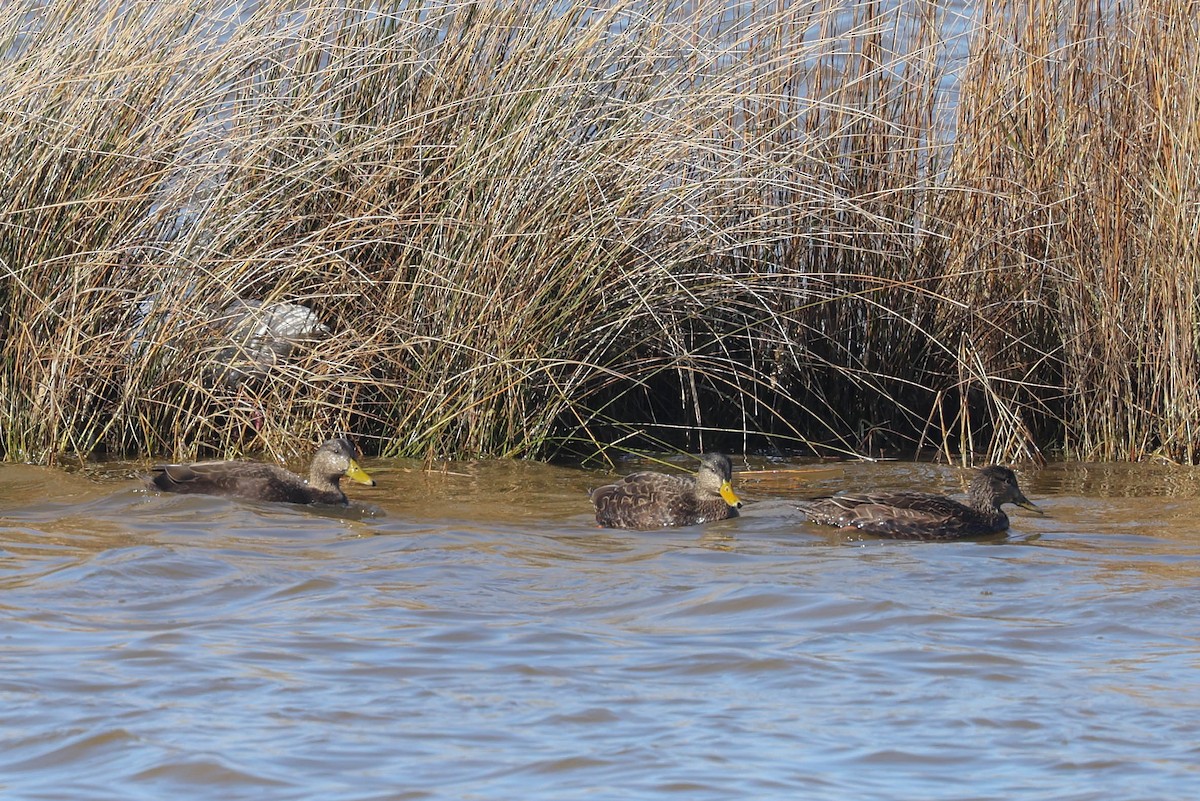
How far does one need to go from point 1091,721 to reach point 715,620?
1.44m

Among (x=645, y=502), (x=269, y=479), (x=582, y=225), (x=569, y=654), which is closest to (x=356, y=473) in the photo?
(x=269, y=479)

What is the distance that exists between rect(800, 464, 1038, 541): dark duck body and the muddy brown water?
132 millimetres

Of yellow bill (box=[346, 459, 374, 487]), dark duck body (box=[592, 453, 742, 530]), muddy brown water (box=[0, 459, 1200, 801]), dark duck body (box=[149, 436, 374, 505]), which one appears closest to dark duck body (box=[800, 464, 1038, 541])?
muddy brown water (box=[0, 459, 1200, 801])

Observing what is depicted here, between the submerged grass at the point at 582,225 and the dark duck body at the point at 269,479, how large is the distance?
558 mm

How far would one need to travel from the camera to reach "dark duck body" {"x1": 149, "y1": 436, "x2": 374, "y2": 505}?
7617 millimetres

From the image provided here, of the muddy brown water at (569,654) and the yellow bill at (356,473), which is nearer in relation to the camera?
the muddy brown water at (569,654)

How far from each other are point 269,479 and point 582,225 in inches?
75.0

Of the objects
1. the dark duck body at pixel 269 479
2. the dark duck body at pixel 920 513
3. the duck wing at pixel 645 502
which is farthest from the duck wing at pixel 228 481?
the dark duck body at pixel 920 513

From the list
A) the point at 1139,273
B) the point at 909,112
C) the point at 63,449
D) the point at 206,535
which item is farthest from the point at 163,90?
the point at 1139,273

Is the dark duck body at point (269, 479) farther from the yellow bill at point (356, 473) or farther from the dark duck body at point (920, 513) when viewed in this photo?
the dark duck body at point (920, 513)

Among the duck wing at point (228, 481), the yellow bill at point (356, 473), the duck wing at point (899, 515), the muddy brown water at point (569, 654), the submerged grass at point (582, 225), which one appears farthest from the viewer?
the submerged grass at point (582, 225)

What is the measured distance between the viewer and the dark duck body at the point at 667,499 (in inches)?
295

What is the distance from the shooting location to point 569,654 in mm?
5453

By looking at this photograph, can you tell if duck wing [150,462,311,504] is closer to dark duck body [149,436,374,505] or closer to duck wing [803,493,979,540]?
dark duck body [149,436,374,505]
